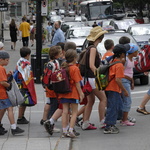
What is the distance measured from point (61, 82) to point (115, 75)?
3.40 ft

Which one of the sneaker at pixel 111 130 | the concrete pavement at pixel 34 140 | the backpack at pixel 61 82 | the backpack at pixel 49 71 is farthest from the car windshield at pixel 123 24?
the backpack at pixel 61 82

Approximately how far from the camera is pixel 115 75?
31.1 ft

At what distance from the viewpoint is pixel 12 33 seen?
3048 centimetres

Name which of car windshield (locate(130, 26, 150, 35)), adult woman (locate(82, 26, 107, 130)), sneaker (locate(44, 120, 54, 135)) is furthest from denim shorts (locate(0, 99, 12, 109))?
car windshield (locate(130, 26, 150, 35))

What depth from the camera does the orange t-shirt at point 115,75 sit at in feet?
30.9

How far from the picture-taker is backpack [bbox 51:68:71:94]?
903 centimetres

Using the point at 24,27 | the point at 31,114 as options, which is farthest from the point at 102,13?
the point at 31,114

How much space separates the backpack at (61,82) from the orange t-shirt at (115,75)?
877mm

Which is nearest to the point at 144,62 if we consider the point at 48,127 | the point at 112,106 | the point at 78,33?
the point at 112,106

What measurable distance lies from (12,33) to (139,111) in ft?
65.0

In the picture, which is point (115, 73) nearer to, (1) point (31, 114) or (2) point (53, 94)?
(2) point (53, 94)

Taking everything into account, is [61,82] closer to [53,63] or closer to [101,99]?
[53,63]

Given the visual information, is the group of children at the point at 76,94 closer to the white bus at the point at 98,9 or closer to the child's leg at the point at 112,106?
the child's leg at the point at 112,106

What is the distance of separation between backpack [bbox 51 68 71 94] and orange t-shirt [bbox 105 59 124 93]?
2.88 ft
